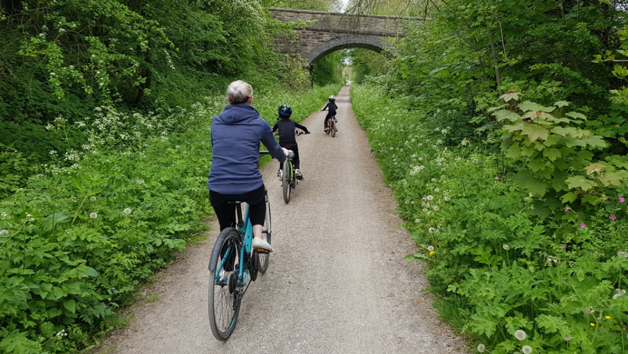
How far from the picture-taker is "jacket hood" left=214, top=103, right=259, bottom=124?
2.73m

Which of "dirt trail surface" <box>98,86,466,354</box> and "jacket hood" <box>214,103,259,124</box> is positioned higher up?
"jacket hood" <box>214,103,259,124</box>

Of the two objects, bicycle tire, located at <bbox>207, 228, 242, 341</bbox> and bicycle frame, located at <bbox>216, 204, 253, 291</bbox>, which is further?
bicycle frame, located at <bbox>216, 204, 253, 291</bbox>

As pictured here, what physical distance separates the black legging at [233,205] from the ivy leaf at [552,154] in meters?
2.24

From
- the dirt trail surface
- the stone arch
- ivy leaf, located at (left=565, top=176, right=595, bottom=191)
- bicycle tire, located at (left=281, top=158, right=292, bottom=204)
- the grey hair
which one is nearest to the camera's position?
ivy leaf, located at (left=565, top=176, right=595, bottom=191)

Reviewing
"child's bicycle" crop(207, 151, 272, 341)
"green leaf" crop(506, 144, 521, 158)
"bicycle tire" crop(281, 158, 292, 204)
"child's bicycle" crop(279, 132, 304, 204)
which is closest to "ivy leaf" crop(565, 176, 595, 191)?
"green leaf" crop(506, 144, 521, 158)

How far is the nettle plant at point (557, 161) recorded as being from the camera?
2193mm

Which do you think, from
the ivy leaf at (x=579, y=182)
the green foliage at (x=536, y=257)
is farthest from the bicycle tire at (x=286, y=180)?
the ivy leaf at (x=579, y=182)

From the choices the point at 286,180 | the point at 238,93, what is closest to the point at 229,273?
the point at 238,93

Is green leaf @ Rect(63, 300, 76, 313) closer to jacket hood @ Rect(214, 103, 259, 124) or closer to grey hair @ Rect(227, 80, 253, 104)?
jacket hood @ Rect(214, 103, 259, 124)

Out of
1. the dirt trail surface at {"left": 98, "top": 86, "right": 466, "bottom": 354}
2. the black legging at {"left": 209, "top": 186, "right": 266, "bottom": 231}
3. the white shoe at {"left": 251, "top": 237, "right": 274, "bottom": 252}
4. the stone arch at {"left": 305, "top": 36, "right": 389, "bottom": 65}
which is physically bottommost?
the dirt trail surface at {"left": 98, "top": 86, "right": 466, "bottom": 354}

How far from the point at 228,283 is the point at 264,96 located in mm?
14617

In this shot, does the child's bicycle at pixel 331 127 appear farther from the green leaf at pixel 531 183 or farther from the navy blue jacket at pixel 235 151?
the green leaf at pixel 531 183

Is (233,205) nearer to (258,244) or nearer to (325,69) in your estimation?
(258,244)

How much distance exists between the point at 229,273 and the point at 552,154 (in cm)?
264
